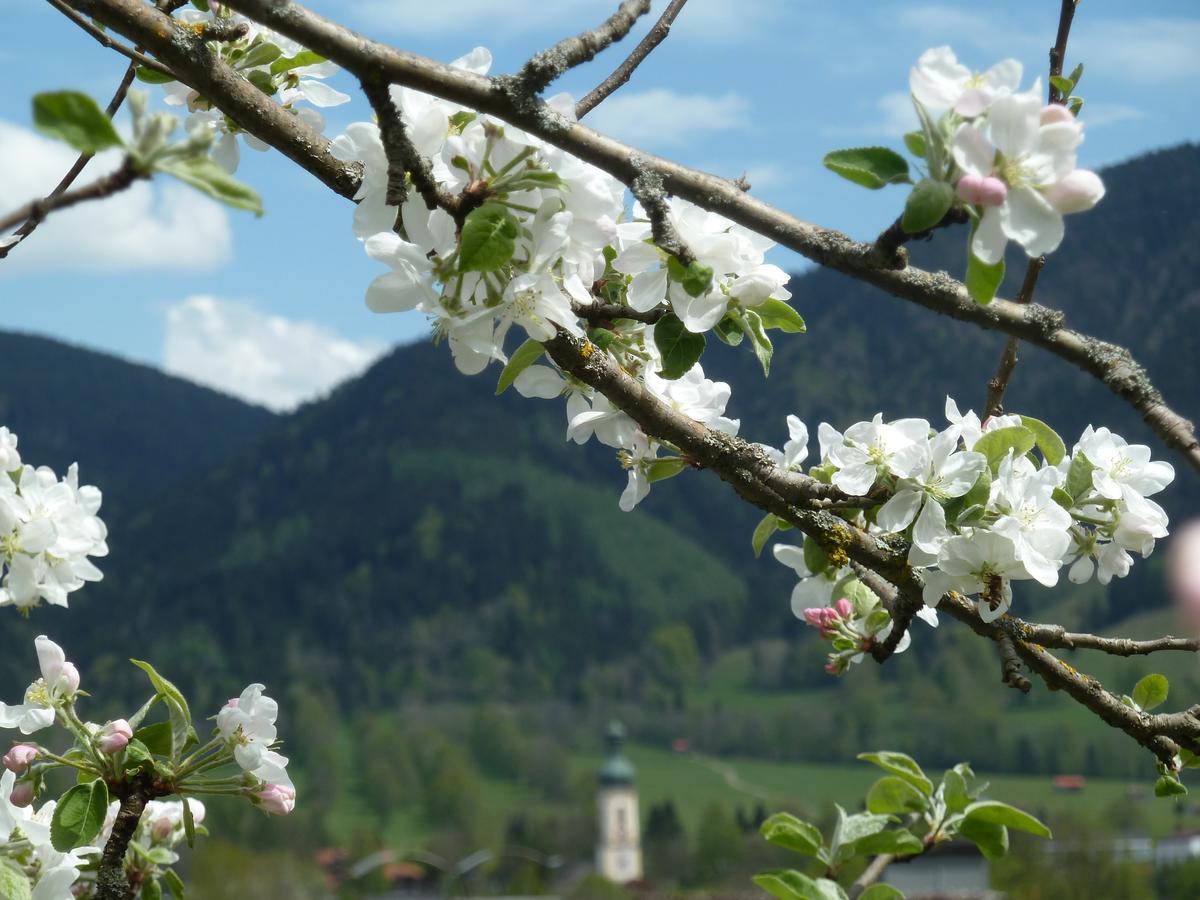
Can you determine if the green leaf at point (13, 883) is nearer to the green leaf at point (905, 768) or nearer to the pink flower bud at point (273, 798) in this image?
the pink flower bud at point (273, 798)

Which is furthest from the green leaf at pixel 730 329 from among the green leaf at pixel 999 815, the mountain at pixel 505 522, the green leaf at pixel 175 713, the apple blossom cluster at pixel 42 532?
the mountain at pixel 505 522

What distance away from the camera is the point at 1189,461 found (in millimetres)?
1093

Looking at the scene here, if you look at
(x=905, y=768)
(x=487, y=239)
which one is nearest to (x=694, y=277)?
(x=487, y=239)

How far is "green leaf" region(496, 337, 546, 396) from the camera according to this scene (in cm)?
138

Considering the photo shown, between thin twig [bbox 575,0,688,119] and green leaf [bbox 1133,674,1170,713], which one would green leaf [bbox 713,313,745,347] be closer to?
thin twig [bbox 575,0,688,119]

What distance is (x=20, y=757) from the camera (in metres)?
1.67

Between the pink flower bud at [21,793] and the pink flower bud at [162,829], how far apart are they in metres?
0.28

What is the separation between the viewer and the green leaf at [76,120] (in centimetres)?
78

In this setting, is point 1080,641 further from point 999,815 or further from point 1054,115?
point 1054,115

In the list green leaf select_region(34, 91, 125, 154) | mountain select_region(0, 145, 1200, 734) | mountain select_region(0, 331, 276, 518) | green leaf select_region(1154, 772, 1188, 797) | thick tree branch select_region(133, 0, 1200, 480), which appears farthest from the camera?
mountain select_region(0, 331, 276, 518)

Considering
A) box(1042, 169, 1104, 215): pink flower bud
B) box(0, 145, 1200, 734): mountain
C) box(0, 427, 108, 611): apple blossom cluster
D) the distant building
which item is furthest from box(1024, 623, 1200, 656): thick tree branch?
box(0, 145, 1200, 734): mountain

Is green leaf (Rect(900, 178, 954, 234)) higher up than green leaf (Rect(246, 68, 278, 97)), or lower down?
lower down

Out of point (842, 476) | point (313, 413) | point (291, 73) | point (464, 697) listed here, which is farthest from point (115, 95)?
point (313, 413)

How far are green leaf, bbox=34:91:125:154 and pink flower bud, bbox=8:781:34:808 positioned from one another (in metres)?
1.16
